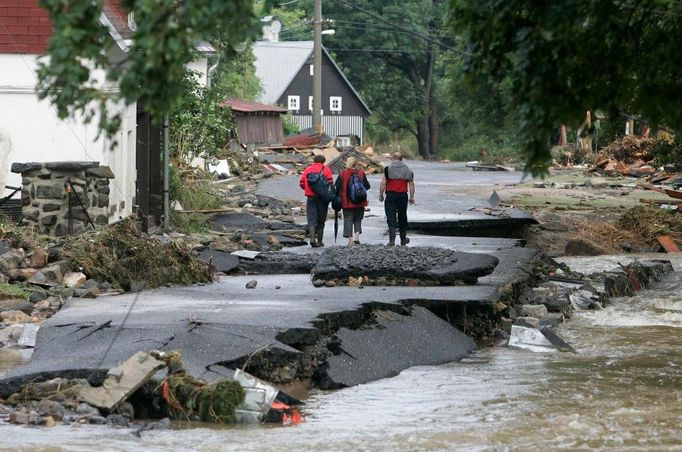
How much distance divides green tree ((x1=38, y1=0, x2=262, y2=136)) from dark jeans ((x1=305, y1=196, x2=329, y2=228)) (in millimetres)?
15404

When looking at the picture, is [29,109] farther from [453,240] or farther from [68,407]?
[68,407]

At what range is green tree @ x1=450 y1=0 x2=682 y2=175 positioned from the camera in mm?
8281

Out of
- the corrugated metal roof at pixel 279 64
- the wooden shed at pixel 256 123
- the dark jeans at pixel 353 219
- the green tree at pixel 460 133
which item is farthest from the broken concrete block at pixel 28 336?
the corrugated metal roof at pixel 279 64

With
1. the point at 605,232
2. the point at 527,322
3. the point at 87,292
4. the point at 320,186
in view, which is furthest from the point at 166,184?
the point at 605,232

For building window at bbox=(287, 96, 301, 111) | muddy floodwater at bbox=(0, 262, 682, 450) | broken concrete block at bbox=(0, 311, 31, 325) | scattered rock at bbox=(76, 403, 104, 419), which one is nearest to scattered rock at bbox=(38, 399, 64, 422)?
scattered rock at bbox=(76, 403, 104, 419)

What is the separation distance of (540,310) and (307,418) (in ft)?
24.6

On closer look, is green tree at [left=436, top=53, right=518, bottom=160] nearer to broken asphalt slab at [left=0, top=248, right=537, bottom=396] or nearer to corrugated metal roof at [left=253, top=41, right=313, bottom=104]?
corrugated metal roof at [left=253, top=41, right=313, bottom=104]

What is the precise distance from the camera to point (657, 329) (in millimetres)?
17609

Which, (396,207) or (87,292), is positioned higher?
(396,207)

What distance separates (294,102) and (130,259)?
7360 centimetres

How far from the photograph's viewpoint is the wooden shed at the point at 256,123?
6131 cm

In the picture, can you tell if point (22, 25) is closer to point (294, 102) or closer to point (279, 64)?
point (279, 64)

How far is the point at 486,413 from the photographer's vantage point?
11414 millimetres

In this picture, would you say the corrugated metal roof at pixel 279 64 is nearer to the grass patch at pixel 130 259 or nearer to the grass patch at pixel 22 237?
the grass patch at pixel 22 237
